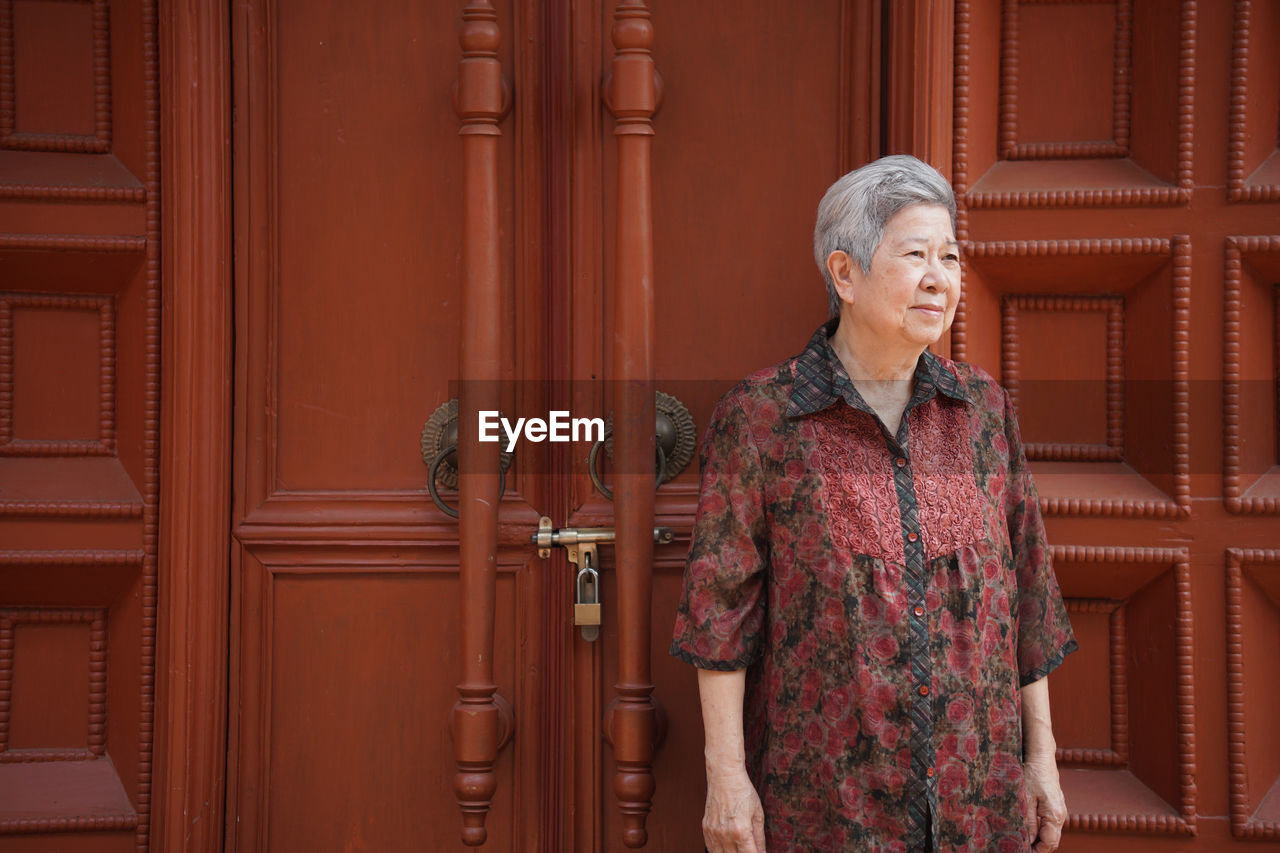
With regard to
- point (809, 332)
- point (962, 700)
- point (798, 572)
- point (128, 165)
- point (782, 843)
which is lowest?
point (782, 843)

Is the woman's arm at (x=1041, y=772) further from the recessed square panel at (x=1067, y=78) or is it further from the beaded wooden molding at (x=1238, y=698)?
the recessed square panel at (x=1067, y=78)

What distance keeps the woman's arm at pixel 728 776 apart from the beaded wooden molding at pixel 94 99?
1348 millimetres

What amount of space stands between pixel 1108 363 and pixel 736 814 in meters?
0.96

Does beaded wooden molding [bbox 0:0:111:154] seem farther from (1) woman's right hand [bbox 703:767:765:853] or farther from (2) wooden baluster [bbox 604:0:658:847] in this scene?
(1) woman's right hand [bbox 703:767:765:853]

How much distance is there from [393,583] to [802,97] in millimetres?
1078

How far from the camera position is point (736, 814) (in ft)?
4.50

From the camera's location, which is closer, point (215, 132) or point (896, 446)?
point (896, 446)

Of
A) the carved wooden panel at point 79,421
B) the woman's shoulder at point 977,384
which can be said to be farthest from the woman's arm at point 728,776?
the carved wooden panel at point 79,421

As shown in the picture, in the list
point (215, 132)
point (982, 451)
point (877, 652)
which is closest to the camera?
point (877, 652)

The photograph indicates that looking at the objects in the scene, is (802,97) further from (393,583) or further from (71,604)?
(71,604)

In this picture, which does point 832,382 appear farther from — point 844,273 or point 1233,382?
point 1233,382

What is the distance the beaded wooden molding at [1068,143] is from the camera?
1618 millimetres

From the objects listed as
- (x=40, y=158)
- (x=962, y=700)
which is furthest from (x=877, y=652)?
(x=40, y=158)

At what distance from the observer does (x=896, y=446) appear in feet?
4.52
